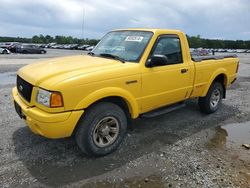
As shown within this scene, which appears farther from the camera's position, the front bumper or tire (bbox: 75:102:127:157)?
tire (bbox: 75:102:127:157)

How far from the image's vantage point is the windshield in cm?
484

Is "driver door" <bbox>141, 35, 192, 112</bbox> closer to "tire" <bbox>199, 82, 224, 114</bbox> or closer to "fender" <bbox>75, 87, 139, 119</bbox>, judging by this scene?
"fender" <bbox>75, 87, 139, 119</bbox>

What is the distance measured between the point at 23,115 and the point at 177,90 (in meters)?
2.85

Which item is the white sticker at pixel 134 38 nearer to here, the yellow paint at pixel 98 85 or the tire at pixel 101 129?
the yellow paint at pixel 98 85

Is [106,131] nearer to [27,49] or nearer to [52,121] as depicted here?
[52,121]

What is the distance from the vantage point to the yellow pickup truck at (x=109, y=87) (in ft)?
12.4

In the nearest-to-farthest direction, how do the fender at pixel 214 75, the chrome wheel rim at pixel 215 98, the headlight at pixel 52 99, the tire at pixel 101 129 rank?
the headlight at pixel 52 99, the tire at pixel 101 129, the fender at pixel 214 75, the chrome wheel rim at pixel 215 98

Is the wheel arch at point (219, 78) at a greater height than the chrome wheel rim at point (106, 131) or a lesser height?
greater

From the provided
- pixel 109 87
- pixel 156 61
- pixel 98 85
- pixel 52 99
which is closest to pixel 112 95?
pixel 109 87

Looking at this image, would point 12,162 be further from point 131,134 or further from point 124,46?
point 124,46

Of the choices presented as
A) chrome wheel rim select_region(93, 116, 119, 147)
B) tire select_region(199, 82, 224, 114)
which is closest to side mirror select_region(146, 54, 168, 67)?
chrome wheel rim select_region(93, 116, 119, 147)

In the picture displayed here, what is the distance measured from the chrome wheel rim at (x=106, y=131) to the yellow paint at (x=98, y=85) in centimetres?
39

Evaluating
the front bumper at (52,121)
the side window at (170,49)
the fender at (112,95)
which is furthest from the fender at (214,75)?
the front bumper at (52,121)

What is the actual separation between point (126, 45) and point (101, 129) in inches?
66.0
